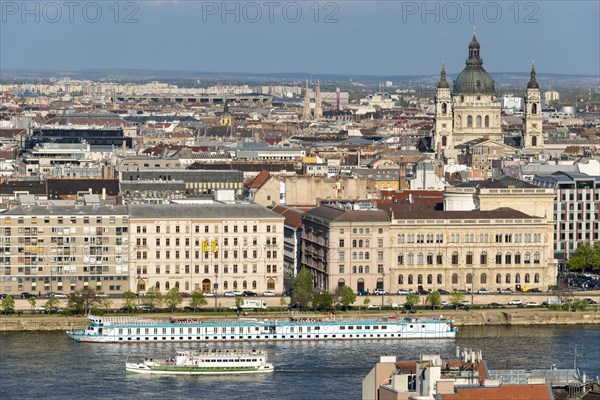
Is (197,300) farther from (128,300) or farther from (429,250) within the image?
(429,250)

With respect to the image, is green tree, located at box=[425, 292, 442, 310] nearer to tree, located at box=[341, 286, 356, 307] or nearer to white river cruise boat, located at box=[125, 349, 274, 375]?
tree, located at box=[341, 286, 356, 307]

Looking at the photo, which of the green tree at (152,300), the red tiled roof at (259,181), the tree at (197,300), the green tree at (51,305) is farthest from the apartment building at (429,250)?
the red tiled roof at (259,181)

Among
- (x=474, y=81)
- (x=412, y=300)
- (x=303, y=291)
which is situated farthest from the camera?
(x=474, y=81)

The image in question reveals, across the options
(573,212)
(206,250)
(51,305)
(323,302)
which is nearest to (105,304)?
(51,305)

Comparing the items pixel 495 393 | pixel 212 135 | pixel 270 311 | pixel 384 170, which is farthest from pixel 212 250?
pixel 212 135

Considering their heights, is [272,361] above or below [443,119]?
below

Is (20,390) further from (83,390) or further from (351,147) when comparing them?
(351,147)

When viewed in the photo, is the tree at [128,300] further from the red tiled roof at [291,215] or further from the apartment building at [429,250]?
the red tiled roof at [291,215]

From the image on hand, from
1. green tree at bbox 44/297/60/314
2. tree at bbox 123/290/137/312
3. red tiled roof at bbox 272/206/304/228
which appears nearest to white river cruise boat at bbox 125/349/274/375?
green tree at bbox 44/297/60/314
